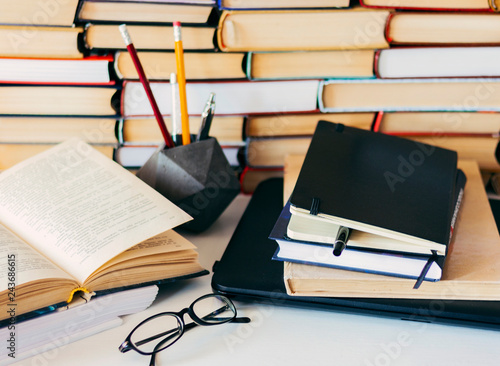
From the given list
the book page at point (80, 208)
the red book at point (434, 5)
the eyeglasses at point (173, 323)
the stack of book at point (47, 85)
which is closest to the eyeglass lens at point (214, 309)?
the eyeglasses at point (173, 323)

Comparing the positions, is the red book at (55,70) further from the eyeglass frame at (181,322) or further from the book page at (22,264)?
the eyeglass frame at (181,322)

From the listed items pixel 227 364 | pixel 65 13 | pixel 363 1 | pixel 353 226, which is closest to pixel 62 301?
pixel 227 364

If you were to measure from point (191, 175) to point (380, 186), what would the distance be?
272mm

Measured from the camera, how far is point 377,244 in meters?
0.60

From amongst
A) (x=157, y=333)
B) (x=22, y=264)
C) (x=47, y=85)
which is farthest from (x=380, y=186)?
(x=47, y=85)

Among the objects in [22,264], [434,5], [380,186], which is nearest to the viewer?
[22,264]

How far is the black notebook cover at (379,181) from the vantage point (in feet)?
2.00

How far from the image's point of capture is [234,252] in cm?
71

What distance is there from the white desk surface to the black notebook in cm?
11

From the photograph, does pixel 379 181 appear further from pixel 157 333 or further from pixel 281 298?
pixel 157 333

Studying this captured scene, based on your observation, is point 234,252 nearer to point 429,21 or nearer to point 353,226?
point 353,226

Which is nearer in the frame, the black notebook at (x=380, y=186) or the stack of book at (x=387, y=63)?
the black notebook at (x=380, y=186)

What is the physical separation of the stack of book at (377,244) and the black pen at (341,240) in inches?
0.4

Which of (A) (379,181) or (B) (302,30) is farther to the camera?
(B) (302,30)
